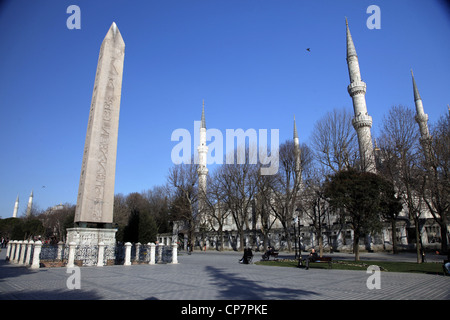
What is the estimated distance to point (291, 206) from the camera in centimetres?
3512

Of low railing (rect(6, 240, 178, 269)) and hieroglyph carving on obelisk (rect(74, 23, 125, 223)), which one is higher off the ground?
hieroglyph carving on obelisk (rect(74, 23, 125, 223))

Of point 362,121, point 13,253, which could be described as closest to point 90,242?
point 13,253

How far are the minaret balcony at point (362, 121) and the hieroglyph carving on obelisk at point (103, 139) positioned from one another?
92.0 feet

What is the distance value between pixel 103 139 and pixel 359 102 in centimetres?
3173

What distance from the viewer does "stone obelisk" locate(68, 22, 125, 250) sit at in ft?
49.3

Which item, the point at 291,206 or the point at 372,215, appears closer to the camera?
the point at 372,215

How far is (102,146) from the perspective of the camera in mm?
15891

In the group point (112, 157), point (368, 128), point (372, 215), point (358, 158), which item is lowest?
point (372, 215)

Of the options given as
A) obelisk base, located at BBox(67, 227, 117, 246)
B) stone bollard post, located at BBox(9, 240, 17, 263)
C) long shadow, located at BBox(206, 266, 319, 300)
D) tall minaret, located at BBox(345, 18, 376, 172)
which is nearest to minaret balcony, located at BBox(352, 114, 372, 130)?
tall minaret, located at BBox(345, 18, 376, 172)

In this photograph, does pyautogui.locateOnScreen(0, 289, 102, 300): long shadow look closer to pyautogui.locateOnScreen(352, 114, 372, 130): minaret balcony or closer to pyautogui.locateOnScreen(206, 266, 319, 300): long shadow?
pyautogui.locateOnScreen(206, 266, 319, 300): long shadow
